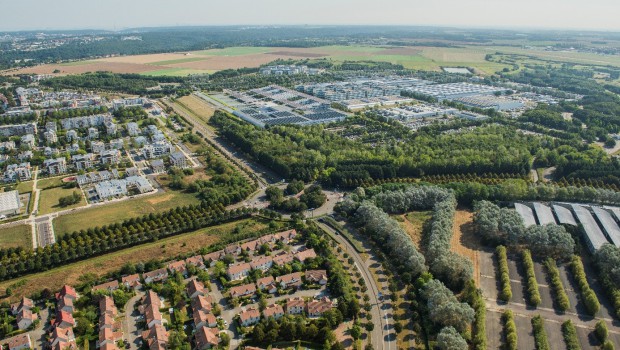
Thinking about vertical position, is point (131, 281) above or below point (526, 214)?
below

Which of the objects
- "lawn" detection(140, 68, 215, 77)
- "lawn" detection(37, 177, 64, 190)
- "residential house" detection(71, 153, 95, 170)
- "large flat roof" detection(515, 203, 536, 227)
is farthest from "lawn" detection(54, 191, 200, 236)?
"lawn" detection(140, 68, 215, 77)

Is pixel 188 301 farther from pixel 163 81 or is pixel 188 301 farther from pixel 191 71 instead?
pixel 191 71

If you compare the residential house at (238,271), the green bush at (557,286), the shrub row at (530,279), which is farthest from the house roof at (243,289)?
the green bush at (557,286)

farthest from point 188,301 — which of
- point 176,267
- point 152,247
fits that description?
point 152,247

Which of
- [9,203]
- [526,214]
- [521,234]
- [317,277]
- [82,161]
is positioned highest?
[526,214]

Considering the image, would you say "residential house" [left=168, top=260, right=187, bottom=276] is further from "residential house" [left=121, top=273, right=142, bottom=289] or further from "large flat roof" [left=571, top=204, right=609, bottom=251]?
"large flat roof" [left=571, top=204, right=609, bottom=251]

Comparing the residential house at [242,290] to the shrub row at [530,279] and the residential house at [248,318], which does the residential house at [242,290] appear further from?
the shrub row at [530,279]

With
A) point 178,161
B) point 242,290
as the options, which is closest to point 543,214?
point 242,290

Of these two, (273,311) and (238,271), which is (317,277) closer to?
(273,311)
